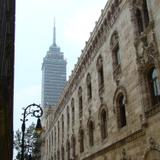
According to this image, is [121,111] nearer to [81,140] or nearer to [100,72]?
[100,72]

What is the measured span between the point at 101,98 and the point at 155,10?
8.91 meters

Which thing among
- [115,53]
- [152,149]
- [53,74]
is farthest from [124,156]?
[53,74]

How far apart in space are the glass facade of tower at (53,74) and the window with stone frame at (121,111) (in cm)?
14130

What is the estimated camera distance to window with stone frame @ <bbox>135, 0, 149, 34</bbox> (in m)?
18.8

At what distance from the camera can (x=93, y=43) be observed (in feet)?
90.8

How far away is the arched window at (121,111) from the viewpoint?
2065 centimetres

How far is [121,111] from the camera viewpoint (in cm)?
2102

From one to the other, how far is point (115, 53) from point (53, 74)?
6083 inches

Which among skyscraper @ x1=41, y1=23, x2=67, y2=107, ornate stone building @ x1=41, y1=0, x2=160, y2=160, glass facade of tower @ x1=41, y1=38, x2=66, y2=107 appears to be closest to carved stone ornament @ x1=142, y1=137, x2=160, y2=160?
ornate stone building @ x1=41, y1=0, x2=160, y2=160

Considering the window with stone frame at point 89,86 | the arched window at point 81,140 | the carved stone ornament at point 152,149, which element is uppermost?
the window with stone frame at point 89,86

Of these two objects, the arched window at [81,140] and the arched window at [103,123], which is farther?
the arched window at [81,140]

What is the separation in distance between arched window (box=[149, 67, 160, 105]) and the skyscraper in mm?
145929

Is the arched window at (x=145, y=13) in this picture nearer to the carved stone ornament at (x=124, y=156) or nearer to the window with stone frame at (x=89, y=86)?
the carved stone ornament at (x=124, y=156)

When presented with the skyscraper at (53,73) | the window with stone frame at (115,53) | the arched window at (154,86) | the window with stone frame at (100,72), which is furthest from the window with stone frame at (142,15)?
the skyscraper at (53,73)
